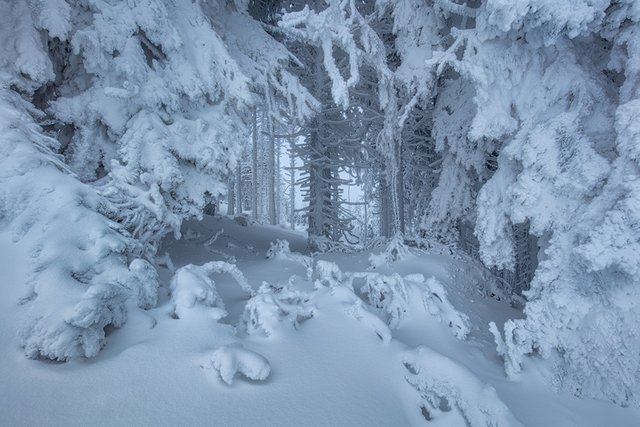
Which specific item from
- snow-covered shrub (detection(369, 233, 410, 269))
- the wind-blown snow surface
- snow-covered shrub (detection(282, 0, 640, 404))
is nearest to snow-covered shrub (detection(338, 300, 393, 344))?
the wind-blown snow surface

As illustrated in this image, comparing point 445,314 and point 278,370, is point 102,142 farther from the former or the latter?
point 445,314

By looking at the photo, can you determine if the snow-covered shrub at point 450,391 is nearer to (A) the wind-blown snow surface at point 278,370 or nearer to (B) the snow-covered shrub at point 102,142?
(A) the wind-blown snow surface at point 278,370

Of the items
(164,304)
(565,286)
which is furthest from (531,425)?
(164,304)

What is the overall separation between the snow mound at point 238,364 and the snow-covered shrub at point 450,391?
4.00 ft

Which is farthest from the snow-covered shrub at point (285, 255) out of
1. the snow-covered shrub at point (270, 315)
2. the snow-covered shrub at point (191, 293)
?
the snow-covered shrub at point (191, 293)

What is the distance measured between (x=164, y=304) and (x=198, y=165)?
7.96ft

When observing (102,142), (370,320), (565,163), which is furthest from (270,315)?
(565,163)

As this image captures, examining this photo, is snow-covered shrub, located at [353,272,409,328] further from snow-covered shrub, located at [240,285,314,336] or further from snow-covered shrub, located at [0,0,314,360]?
snow-covered shrub, located at [0,0,314,360]

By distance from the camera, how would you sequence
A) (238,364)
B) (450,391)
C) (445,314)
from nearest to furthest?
(238,364), (450,391), (445,314)

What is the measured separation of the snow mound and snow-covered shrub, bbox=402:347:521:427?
4.00 ft

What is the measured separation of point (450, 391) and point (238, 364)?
5.42 feet

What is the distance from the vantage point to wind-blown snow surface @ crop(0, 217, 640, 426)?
217 centimetres

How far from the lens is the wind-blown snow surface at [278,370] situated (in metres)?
2.17

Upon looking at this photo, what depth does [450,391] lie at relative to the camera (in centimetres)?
287
